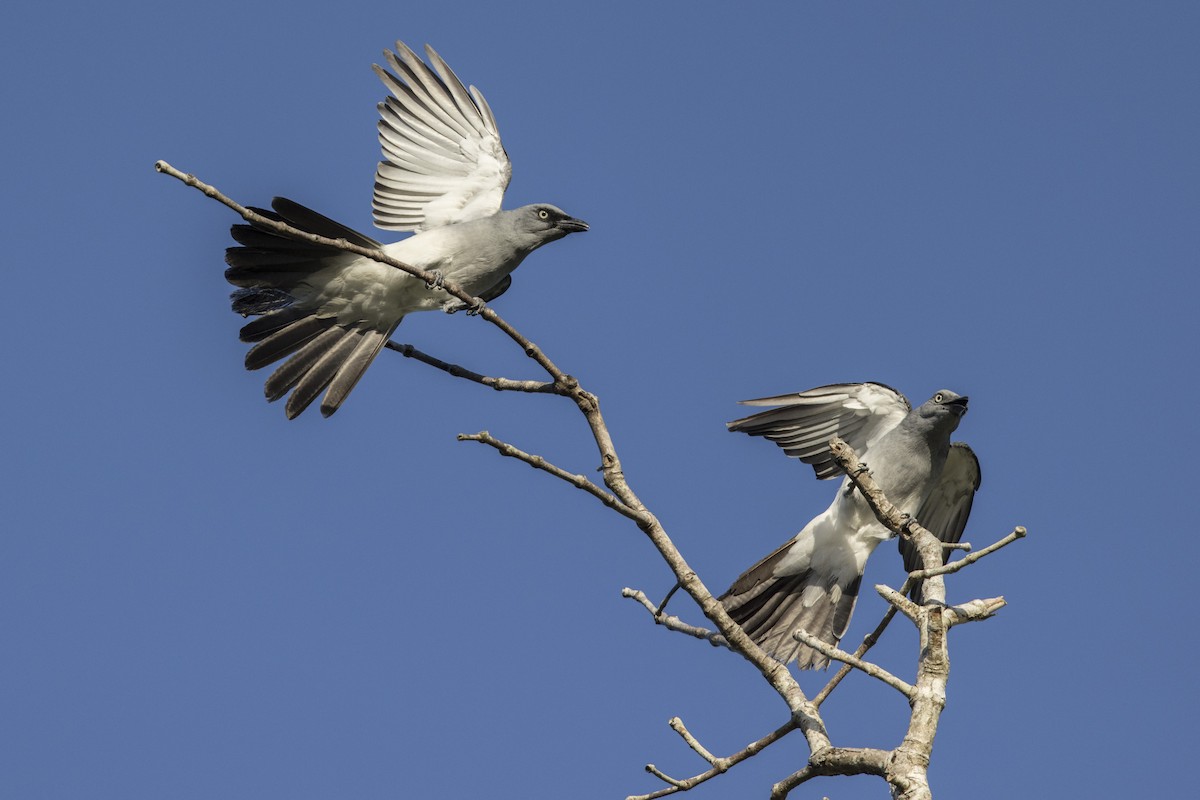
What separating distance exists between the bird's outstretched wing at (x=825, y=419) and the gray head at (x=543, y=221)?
1733 millimetres

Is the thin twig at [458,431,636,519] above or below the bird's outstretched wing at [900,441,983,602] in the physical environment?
below

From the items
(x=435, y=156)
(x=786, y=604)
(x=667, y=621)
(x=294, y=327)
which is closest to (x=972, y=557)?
(x=667, y=621)

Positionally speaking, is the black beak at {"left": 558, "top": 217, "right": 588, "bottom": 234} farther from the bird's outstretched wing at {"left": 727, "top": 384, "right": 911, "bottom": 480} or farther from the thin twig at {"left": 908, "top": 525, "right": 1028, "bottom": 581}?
the thin twig at {"left": 908, "top": 525, "right": 1028, "bottom": 581}

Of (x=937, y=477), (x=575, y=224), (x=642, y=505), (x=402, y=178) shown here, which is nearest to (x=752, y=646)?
(x=642, y=505)

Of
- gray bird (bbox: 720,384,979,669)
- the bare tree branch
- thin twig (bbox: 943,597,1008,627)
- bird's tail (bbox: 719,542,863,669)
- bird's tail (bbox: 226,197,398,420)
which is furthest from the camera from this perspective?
gray bird (bbox: 720,384,979,669)

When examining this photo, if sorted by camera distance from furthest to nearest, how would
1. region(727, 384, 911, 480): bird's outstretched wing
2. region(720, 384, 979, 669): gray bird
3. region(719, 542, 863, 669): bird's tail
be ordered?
region(727, 384, 911, 480): bird's outstretched wing, region(720, 384, 979, 669): gray bird, region(719, 542, 863, 669): bird's tail

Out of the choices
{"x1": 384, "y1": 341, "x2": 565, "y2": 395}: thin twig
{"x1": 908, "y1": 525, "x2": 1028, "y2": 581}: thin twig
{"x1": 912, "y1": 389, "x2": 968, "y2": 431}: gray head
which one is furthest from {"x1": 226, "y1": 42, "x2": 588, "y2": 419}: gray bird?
{"x1": 908, "y1": 525, "x2": 1028, "y2": 581}: thin twig

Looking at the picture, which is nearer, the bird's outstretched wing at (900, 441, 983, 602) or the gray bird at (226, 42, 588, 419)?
the gray bird at (226, 42, 588, 419)

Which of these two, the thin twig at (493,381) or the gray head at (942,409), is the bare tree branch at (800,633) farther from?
the gray head at (942,409)

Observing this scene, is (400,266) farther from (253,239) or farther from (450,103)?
(450,103)

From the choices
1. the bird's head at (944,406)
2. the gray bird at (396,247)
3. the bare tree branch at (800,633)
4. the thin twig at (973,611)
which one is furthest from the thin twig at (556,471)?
the bird's head at (944,406)

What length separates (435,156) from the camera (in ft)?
27.1

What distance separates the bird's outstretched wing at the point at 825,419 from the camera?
23.2 feet

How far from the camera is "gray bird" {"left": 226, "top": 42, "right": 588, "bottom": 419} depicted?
22.1ft
